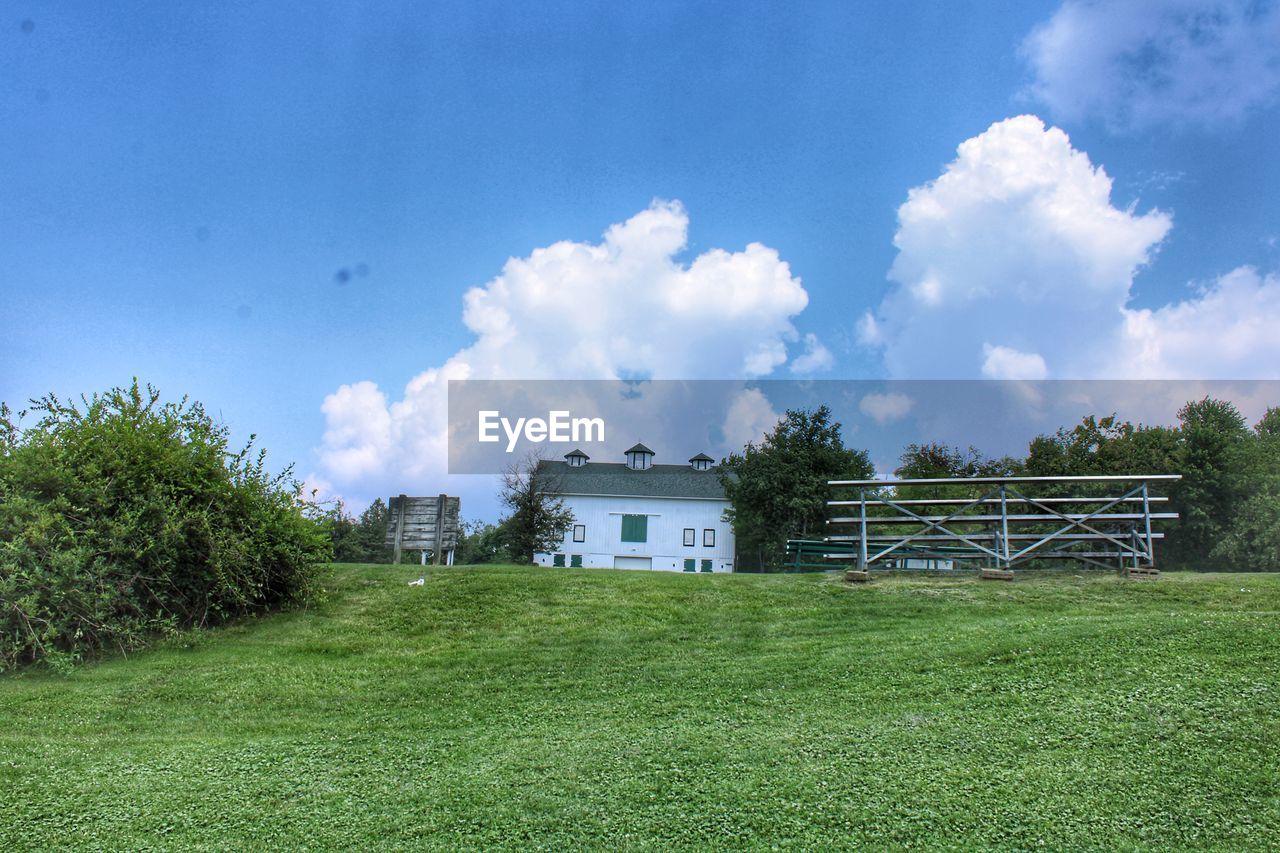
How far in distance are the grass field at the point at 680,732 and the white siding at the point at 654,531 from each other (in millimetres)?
33599

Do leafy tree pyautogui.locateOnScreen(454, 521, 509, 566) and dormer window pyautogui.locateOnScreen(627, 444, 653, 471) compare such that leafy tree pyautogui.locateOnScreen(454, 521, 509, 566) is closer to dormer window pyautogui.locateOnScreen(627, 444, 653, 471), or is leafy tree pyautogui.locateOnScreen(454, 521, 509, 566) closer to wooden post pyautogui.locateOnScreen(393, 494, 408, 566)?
dormer window pyautogui.locateOnScreen(627, 444, 653, 471)

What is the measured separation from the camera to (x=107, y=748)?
289 inches

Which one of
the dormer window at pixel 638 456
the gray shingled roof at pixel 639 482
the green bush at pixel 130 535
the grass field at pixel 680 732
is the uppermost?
the dormer window at pixel 638 456

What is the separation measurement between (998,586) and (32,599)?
1333 centimetres

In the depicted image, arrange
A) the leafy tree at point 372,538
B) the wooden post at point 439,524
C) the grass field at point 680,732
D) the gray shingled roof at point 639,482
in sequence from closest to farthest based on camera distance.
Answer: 1. the grass field at point 680,732
2. the wooden post at point 439,524
3. the leafy tree at point 372,538
4. the gray shingled roof at point 639,482

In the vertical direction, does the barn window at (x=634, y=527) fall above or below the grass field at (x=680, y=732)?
above

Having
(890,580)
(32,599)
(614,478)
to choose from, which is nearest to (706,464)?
(614,478)

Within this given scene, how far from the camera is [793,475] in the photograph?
116 feet

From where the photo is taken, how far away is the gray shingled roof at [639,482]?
1839 inches

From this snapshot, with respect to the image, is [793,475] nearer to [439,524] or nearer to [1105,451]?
[1105,451]

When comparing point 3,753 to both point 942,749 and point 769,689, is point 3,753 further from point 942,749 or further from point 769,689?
point 942,749

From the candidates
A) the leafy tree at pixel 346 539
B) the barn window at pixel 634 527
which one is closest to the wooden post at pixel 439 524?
the leafy tree at pixel 346 539

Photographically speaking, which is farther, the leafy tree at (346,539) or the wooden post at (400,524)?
the leafy tree at (346,539)

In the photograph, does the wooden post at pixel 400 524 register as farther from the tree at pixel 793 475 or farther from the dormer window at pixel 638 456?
the dormer window at pixel 638 456
